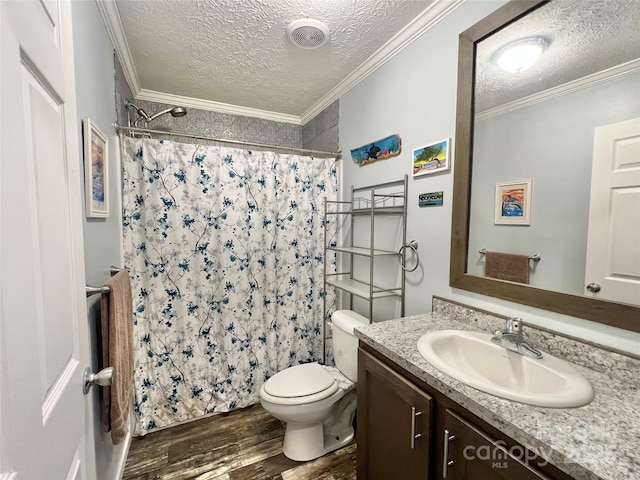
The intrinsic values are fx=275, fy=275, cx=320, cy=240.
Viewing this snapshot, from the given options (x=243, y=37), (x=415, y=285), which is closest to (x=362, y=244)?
(x=415, y=285)

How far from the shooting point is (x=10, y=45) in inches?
15.1

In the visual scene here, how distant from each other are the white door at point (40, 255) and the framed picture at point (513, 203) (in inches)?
56.4

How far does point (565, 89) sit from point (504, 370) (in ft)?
3.40

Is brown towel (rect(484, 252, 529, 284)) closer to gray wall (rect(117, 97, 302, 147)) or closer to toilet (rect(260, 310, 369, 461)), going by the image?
toilet (rect(260, 310, 369, 461))

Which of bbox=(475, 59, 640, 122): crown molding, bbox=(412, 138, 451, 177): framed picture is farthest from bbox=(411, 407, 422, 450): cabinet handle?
bbox=(475, 59, 640, 122): crown molding

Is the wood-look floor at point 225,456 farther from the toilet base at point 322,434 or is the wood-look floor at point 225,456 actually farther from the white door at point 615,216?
the white door at point 615,216

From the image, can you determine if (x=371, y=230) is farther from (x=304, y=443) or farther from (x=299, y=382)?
(x=304, y=443)

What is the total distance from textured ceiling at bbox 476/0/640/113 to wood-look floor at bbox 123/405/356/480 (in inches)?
78.7

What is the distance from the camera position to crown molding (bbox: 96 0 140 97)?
1.30m

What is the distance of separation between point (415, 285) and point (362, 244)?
1.85 ft

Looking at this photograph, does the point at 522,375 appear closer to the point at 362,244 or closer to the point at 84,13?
the point at 362,244

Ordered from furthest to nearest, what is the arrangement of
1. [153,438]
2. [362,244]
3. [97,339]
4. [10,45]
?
1. [362,244]
2. [153,438]
3. [97,339]
4. [10,45]

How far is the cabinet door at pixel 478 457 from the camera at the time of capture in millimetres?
635

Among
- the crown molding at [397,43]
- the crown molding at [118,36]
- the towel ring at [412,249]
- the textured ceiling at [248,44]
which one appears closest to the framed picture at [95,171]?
the crown molding at [118,36]
